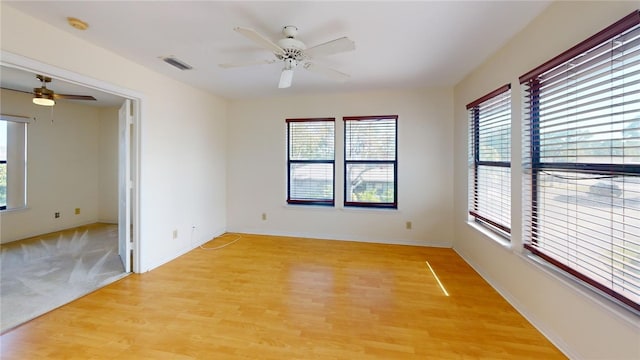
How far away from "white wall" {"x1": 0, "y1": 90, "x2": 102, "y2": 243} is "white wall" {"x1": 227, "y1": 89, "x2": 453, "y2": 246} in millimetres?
3216

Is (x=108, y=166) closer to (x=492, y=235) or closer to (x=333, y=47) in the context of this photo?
(x=333, y=47)

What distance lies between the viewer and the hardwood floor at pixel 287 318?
186 centimetres

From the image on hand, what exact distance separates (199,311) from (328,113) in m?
3.45

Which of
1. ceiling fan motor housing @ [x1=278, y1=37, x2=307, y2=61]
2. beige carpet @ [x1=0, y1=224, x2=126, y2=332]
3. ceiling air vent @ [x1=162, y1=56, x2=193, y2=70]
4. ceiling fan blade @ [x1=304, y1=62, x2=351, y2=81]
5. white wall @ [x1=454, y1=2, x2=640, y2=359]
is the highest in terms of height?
ceiling air vent @ [x1=162, y1=56, x2=193, y2=70]

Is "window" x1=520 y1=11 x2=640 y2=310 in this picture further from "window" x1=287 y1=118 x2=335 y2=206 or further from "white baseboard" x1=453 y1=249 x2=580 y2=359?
"window" x1=287 y1=118 x2=335 y2=206

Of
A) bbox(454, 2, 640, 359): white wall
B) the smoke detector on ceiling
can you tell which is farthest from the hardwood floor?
the smoke detector on ceiling

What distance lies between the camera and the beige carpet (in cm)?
240

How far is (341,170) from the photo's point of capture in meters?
4.53

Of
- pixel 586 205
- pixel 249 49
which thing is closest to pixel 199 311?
pixel 249 49

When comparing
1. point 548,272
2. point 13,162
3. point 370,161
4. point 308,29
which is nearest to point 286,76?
point 308,29

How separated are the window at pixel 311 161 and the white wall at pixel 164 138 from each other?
1.34 meters

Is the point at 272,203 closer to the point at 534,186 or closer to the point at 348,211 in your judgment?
the point at 348,211

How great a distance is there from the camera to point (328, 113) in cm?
452

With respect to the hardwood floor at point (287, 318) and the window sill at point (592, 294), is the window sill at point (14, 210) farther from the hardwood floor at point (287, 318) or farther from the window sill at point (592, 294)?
the window sill at point (592, 294)
